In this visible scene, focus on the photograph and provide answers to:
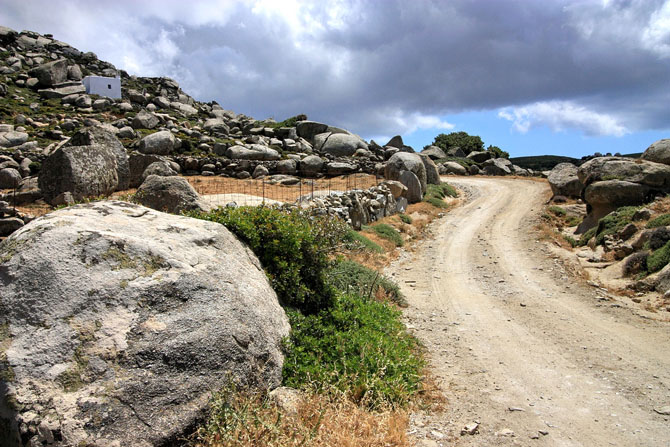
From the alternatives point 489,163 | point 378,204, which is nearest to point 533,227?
point 378,204

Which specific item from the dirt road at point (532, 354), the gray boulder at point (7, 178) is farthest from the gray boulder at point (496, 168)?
the gray boulder at point (7, 178)

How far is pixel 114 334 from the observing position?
153 inches

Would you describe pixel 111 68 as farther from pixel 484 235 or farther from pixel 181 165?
pixel 484 235

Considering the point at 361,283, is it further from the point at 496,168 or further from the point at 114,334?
the point at 496,168

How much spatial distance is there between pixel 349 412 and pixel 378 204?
16180 millimetres

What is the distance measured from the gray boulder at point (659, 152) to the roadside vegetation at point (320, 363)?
56.7ft

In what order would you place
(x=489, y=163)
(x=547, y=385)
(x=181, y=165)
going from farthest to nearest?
(x=489, y=163) → (x=181, y=165) → (x=547, y=385)

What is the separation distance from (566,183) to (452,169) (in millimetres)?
22217

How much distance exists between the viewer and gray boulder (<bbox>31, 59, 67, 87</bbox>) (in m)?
59.5

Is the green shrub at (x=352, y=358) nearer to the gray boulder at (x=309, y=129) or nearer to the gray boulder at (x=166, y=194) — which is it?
the gray boulder at (x=166, y=194)

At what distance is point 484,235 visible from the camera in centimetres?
1934

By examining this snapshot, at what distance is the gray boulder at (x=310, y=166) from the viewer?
3344 cm

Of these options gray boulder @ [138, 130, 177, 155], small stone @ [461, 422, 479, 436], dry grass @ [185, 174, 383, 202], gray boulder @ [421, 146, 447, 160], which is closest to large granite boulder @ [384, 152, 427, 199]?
dry grass @ [185, 174, 383, 202]

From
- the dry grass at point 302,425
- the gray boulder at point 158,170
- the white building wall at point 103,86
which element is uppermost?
the white building wall at point 103,86
